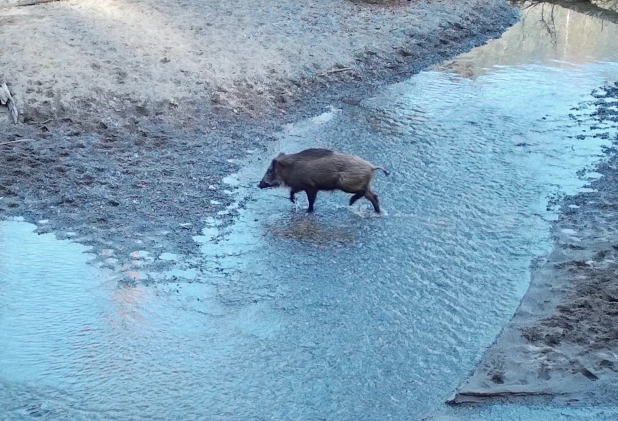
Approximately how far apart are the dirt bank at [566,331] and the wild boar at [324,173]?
1.82 meters

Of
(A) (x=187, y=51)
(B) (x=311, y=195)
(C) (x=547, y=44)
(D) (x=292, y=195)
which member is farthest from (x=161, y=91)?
(C) (x=547, y=44)

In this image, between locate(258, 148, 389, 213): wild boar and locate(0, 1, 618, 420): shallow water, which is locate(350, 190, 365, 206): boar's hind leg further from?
locate(0, 1, 618, 420): shallow water

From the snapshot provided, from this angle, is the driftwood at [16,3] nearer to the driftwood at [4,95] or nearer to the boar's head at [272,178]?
the driftwood at [4,95]

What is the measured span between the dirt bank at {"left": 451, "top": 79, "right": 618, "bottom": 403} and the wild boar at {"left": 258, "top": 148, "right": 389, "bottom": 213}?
1823 millimetres

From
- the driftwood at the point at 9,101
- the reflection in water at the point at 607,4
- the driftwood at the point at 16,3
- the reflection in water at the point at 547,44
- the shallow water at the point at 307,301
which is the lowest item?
the shallow water at the point at 307,301

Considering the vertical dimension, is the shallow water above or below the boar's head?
below

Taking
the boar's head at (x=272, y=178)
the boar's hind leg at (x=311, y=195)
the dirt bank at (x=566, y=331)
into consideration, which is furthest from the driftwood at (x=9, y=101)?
the dirt bank at (x=566, y=331)

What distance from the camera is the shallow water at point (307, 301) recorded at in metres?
5.80

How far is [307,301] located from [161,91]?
5134 millimetres

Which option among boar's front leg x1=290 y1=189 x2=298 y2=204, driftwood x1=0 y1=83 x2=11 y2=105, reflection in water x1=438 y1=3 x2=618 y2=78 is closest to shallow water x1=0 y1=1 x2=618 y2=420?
boar's front leg x1=290 y1=189 x2=298 y2=204

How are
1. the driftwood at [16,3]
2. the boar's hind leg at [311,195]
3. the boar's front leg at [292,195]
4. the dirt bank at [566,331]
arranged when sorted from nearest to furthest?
1. the dirt bank at [566,331]
2. the boar's hind leg at [311,195]
3. the boar's front leg at [292,195]
4. the driftwood at [16,3]

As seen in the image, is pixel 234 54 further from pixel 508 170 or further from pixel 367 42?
pixel 508 170

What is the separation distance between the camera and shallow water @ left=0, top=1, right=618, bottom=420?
580cm

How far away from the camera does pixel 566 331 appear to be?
6.32 meters
